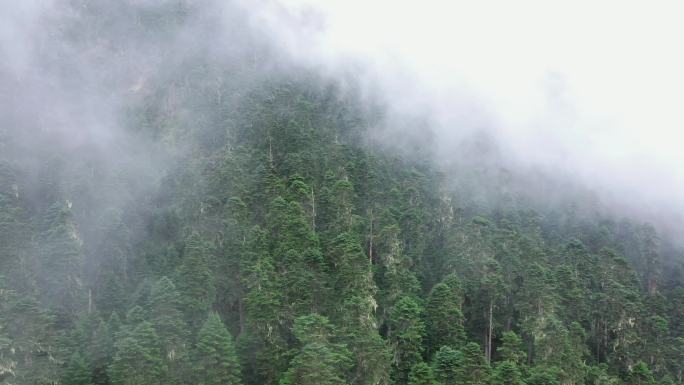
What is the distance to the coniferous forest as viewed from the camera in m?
48.5

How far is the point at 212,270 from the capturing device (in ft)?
194

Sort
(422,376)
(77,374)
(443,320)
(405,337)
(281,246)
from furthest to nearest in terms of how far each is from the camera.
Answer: (281,246) → (443,320) → (405,337) → (422,376) → (77,374)

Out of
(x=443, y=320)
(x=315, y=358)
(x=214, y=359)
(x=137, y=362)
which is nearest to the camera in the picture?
(x=137, y=362)

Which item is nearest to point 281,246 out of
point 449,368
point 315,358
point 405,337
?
point 405,337

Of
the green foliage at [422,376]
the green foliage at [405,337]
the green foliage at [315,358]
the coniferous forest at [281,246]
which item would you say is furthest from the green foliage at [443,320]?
the green foliage at [315,358]

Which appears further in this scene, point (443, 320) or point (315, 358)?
point (443, 320)

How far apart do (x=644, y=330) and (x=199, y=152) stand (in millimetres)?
62595

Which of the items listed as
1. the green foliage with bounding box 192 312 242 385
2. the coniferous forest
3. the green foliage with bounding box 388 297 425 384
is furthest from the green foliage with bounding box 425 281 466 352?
the green foliage with bounding box 192 312 242 385

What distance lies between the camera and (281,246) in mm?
60344

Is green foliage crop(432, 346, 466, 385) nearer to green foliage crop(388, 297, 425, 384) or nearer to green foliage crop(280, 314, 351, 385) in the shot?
green foliage crop(388, 297, 425, 384)

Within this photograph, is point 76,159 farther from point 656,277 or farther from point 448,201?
point 656,277

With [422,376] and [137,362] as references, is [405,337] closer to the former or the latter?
[422,376]

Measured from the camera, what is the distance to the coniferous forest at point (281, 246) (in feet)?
159

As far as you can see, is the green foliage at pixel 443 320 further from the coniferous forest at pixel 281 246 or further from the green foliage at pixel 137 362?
the green foliage at pixel 137 362
